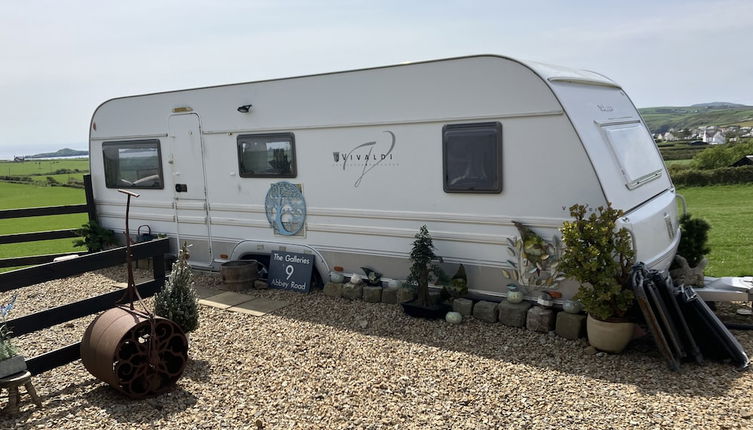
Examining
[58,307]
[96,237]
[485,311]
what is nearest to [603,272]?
[485,311]

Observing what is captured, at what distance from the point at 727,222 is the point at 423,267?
893cm

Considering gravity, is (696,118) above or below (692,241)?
above

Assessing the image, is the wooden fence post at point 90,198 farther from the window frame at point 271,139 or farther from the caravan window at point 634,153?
the caravan window at point 634,153

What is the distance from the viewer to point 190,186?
27.6ft

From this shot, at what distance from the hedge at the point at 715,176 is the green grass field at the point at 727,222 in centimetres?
41

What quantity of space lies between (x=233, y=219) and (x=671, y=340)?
18.6 ft

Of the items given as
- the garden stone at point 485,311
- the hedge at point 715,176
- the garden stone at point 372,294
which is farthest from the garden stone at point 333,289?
the hedge at point 715,176

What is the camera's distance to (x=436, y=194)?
20.6 feet

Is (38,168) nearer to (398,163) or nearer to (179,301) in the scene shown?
(398,163)

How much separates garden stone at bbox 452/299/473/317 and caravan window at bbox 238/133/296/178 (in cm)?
274

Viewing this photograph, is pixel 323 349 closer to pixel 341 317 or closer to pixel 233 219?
pixel 341 317

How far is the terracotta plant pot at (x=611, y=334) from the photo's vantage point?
4918 mm

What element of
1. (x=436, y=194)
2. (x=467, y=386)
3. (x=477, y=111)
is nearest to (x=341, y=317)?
(x=436, y=194)

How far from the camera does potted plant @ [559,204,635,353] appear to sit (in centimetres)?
488
